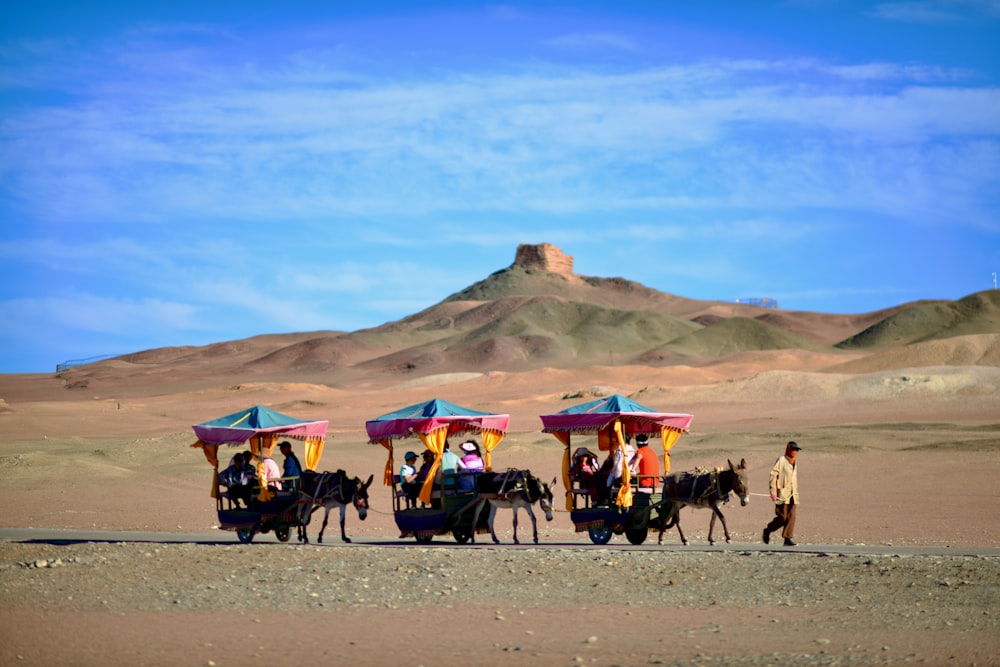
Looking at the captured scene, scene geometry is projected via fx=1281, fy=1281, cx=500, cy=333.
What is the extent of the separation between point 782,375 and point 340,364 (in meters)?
100

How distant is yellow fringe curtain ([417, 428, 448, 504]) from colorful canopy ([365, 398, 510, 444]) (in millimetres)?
121

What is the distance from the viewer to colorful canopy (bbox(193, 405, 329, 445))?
73.7 ft

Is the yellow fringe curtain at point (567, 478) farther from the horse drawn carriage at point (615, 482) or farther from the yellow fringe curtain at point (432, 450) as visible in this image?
the yellow fringe curtain at point (432, 450)

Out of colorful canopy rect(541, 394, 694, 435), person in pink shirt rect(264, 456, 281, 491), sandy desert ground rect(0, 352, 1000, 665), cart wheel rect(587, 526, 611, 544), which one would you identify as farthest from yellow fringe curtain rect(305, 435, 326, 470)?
cart wheel rect(587, 526, 611, 544)

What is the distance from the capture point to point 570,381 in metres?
103

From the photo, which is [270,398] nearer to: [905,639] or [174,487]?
[174,487]

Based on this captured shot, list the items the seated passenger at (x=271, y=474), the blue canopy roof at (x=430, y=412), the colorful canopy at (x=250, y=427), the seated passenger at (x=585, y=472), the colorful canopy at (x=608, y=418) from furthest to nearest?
the colorful canopy at (x=250, y=427) < the seated passenger at (x=271, y=474) < the blue canopy roof at (x=430, y=412) < the seated passenger at (x=585, y=472) < the colorful canopy at (x=608, y=418)

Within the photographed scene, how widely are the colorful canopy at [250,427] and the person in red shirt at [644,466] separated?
5.46 meters

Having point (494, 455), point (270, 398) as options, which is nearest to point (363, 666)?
point (494, 455)

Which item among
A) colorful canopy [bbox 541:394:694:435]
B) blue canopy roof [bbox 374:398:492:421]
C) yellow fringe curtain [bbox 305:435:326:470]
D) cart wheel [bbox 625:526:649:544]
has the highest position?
blue canopy roof [bbox 374:398:492:421]

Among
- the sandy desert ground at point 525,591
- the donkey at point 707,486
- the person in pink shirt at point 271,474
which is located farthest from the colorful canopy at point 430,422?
the donkey at point 707,486

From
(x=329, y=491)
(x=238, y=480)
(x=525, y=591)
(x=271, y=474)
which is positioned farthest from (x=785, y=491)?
(x=238, y=480)

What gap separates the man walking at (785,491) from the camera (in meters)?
20.0

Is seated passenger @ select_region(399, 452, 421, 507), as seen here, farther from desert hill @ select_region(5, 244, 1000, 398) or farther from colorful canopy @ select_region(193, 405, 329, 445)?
desert hill @ select_region(5, 244, 1000, 398)
